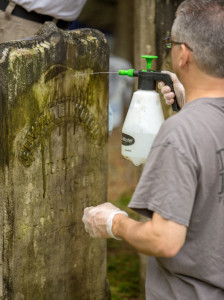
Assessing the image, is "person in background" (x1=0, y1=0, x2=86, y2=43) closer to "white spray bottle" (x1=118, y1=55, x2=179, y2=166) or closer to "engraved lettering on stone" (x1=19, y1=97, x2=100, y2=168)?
"engraved lettering on stone" (x1=19, y1=97, x2=100, y2=168)

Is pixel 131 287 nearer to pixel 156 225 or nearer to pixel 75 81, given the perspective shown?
pixel 75 81

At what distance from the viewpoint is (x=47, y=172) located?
9.50 ft

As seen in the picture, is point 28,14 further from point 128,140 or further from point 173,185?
point 173,185

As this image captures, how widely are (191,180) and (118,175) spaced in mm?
4846

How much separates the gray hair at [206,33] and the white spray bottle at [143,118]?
0.52 meters

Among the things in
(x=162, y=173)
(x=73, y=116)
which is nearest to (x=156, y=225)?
(x=162, y=173)

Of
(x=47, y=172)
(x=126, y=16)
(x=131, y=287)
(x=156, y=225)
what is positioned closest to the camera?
(x=156, y=225)

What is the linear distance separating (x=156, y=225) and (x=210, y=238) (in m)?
0.23

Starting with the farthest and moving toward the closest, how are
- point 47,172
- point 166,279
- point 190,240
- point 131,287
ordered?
point 131,287 → point 47,172 → point 166,279 → point 190,240

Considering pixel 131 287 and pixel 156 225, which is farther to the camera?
pixel 131 287

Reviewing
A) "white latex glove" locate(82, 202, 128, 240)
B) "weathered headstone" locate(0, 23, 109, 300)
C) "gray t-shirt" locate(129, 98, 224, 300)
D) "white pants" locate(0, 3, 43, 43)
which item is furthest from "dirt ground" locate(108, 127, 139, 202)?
"gray t-shirt" locate(129, 98, 224, 300)

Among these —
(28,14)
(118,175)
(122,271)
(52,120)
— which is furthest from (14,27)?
(118,175)

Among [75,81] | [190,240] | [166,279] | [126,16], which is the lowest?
[166,279]

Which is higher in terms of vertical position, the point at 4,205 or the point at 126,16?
the point at 126,16
